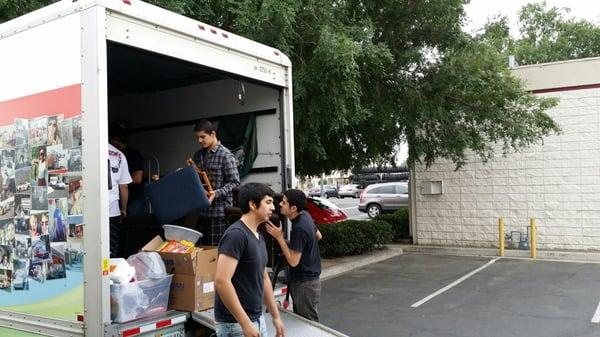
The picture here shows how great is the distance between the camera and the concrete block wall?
1226cm

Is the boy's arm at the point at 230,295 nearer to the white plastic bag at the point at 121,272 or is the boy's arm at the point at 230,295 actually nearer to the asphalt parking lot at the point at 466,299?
the white plastic bag at the point at 121,272

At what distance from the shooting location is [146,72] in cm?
581

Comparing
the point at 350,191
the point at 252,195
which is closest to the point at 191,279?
the point at 252,195

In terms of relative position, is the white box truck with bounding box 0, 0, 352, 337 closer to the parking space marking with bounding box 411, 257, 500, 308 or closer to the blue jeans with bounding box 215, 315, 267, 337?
the blue jeans with bounding box 215, 315, 267, 337

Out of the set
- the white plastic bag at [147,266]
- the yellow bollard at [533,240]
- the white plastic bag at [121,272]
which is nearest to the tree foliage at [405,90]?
the yellow bollard at [533,240]

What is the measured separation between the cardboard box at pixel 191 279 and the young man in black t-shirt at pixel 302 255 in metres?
0.85

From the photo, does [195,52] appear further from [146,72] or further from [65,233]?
[146,72]

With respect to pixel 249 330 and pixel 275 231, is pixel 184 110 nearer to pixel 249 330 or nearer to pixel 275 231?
pixel 275 231

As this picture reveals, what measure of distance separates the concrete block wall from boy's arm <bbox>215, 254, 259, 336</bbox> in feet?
37.7

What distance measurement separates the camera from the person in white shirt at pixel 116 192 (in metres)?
4.45

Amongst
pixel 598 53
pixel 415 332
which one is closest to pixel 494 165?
pixel 415 332

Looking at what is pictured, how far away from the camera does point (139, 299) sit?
334 centimetres

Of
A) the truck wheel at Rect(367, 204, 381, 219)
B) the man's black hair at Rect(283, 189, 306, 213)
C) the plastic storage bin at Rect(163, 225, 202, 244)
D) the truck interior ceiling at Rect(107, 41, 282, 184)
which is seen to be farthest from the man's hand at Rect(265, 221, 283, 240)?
the truck wheel at Rect(367, 204, 381, 219)

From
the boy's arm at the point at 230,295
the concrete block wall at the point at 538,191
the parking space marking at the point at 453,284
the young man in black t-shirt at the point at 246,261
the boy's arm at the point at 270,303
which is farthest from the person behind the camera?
the concrete block wall at the point at 538,191
